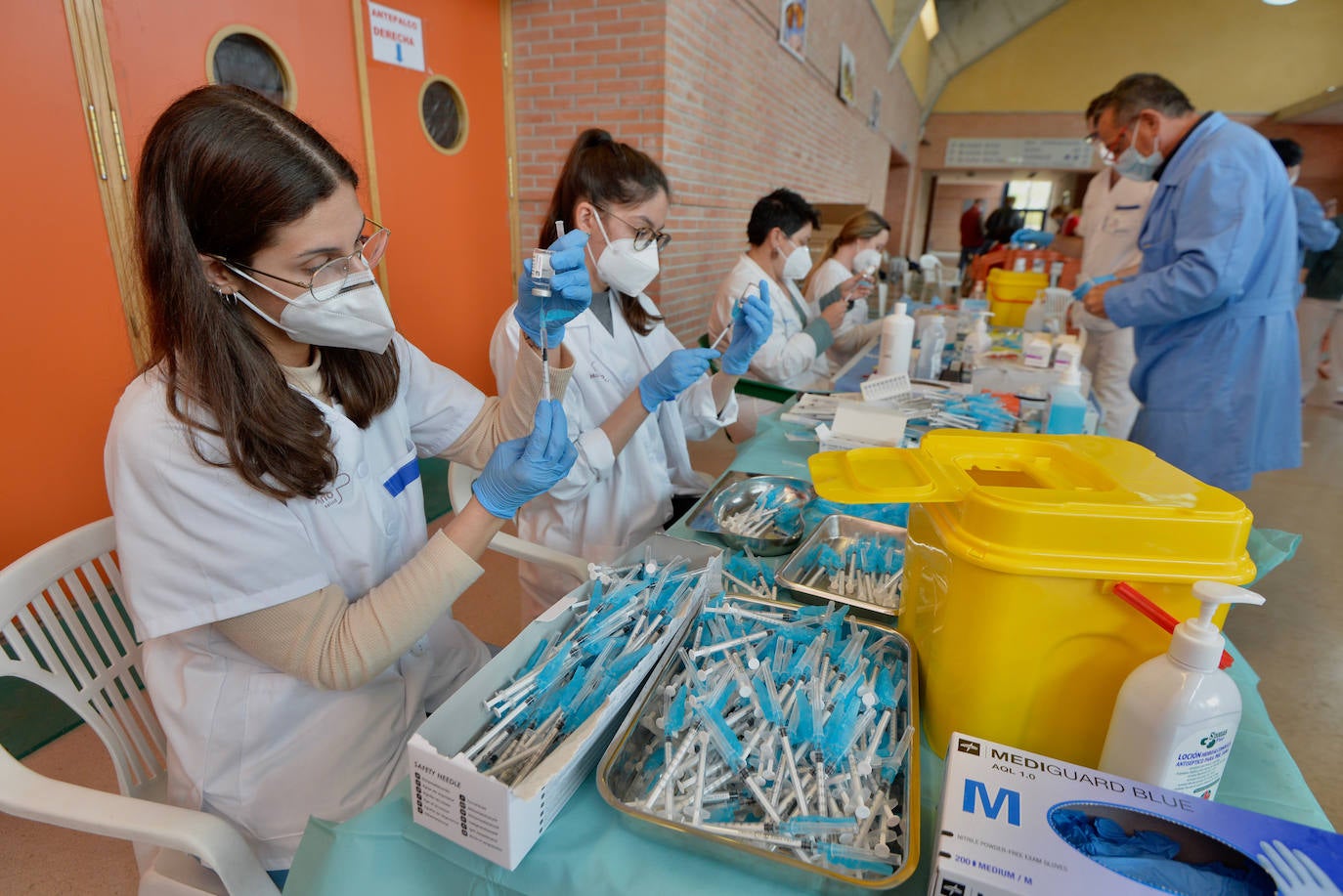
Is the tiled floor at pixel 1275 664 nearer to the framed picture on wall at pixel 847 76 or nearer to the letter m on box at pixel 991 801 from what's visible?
the letter m on box at pixel 991 801

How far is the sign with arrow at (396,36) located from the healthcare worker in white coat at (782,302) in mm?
1583

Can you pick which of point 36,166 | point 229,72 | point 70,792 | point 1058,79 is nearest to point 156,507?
point 70,792

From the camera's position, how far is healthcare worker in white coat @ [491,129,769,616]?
5.10ft

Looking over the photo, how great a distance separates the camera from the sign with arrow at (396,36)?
2.64 m

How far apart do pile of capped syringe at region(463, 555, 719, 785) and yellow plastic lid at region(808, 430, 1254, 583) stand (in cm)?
29

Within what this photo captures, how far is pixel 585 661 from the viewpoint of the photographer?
84cm

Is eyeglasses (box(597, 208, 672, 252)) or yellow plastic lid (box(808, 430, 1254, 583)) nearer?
yellow plastic lid (box(808, 430, 1254, 583))

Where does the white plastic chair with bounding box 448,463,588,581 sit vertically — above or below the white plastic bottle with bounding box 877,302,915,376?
below

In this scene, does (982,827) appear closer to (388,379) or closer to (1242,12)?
(388,379)

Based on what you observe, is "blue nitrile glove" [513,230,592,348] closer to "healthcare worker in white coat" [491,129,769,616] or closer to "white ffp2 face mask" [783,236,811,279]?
"healthcare worker in white coat" [491,129,769,616]

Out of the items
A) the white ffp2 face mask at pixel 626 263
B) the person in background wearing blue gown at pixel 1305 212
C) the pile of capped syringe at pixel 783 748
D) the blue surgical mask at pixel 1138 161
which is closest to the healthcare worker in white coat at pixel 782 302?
the white ffp2 face mask at pixel 626 263

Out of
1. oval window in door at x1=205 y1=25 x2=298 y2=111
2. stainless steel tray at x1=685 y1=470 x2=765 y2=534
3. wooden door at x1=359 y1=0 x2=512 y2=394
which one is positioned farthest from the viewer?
wooden door at x1=359 y1=0 x2=512 y2=394

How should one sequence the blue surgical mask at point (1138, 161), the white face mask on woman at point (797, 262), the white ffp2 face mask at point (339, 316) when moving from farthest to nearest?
the white face mask on woman at point (797, 262), the blue surgical mask at point (1138, 161), the white ffp2 face mask at point (339, 316)

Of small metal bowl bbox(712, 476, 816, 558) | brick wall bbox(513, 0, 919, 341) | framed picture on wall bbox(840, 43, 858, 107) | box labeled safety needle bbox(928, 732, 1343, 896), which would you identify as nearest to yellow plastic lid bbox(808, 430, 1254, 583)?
box labeled safety needle bbox(928, 732, 1343, 896)
